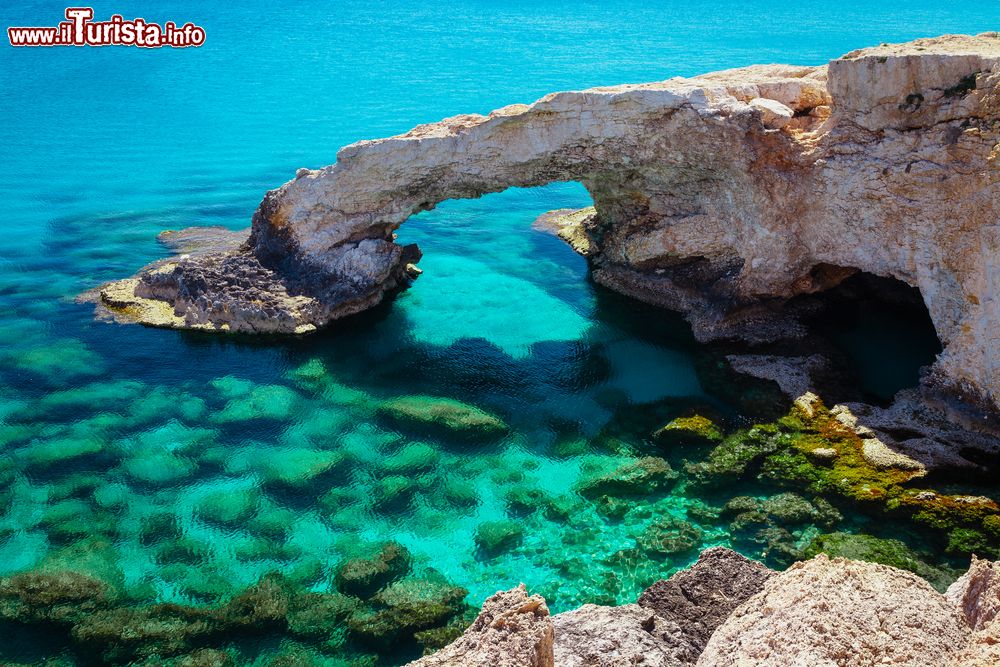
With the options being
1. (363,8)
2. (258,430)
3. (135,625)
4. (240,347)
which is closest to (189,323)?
(240,347)

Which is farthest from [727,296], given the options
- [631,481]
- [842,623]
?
[842,623]

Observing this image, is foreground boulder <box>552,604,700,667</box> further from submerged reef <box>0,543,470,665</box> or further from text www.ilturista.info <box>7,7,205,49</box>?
text www.ilturista.info <box>7,7,205,49</box>

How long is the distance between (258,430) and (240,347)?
10.3 ft

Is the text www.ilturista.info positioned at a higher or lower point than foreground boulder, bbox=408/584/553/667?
higher

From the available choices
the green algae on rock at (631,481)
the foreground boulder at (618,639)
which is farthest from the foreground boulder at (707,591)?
the green algae on rock at (631,481)

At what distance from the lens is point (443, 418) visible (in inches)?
573

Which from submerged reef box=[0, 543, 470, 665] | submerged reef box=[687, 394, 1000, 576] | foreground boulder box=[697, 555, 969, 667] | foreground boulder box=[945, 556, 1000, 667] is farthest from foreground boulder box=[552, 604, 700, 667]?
submerged reef box=[687, 394, 1000, 576]

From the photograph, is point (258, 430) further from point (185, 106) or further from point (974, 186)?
point (185, 106)

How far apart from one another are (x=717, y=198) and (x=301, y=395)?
337 inches

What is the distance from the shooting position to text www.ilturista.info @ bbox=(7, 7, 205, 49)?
3762cm

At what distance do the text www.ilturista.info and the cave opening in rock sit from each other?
3259 cm

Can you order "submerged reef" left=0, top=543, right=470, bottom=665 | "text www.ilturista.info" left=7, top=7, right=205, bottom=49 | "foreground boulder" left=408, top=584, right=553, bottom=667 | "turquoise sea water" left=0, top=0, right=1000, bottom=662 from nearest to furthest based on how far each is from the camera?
"foreground boulder" left=408, top=584, right=553, bottom=667 → "submerged reef" left=0, top=543, right=470, bottom=665 → "turquoise sea water" left=0, top=0, right=1000, bottom=662 → "text www.ilturista.info" left=7, top=7, right=205, bottom=49

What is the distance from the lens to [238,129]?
108 feet

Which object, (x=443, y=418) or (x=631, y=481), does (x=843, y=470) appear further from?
(x=443, y=418)
